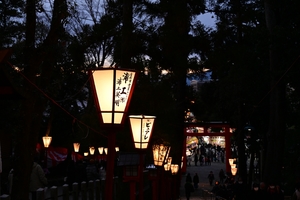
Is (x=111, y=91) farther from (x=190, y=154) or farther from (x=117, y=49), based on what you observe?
(x=190, y=154)

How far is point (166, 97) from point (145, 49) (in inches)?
164

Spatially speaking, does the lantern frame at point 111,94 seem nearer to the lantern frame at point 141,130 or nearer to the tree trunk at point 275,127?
the lantern frame at point 141,130

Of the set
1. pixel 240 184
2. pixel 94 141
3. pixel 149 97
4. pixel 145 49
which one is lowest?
pixel 240 184

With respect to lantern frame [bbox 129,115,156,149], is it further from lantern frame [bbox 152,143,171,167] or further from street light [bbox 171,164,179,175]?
street light [bbox 171,164,179,175]

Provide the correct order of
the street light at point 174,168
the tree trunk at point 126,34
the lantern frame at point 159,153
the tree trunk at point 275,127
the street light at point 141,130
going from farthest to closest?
1. the street light at point 174,168
2. the tree trunk at point 275,127
3. the lantern frame at point 159,153
4. the tree trunk at point 126,34
5. the street light at point 141,130

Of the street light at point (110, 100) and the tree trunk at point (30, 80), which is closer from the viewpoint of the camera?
the street light at point (110, 100)

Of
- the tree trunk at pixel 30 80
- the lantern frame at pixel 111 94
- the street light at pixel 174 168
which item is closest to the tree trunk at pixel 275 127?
the street light at pixel 174 168

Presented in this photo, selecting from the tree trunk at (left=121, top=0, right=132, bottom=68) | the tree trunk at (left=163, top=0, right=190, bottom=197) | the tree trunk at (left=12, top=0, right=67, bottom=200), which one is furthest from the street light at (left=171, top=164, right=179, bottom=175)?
the tree trunk at (left=12, top=0, right=67, bottom=200)

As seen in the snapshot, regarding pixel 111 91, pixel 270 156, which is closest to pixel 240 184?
pixel 270 156

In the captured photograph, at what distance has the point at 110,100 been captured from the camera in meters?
6.17

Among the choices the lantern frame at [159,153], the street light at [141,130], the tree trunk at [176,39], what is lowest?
the lantern frame at [159,153]

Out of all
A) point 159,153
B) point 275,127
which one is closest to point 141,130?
point 159,153

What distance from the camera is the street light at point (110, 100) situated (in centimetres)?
613

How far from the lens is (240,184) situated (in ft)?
62.4
